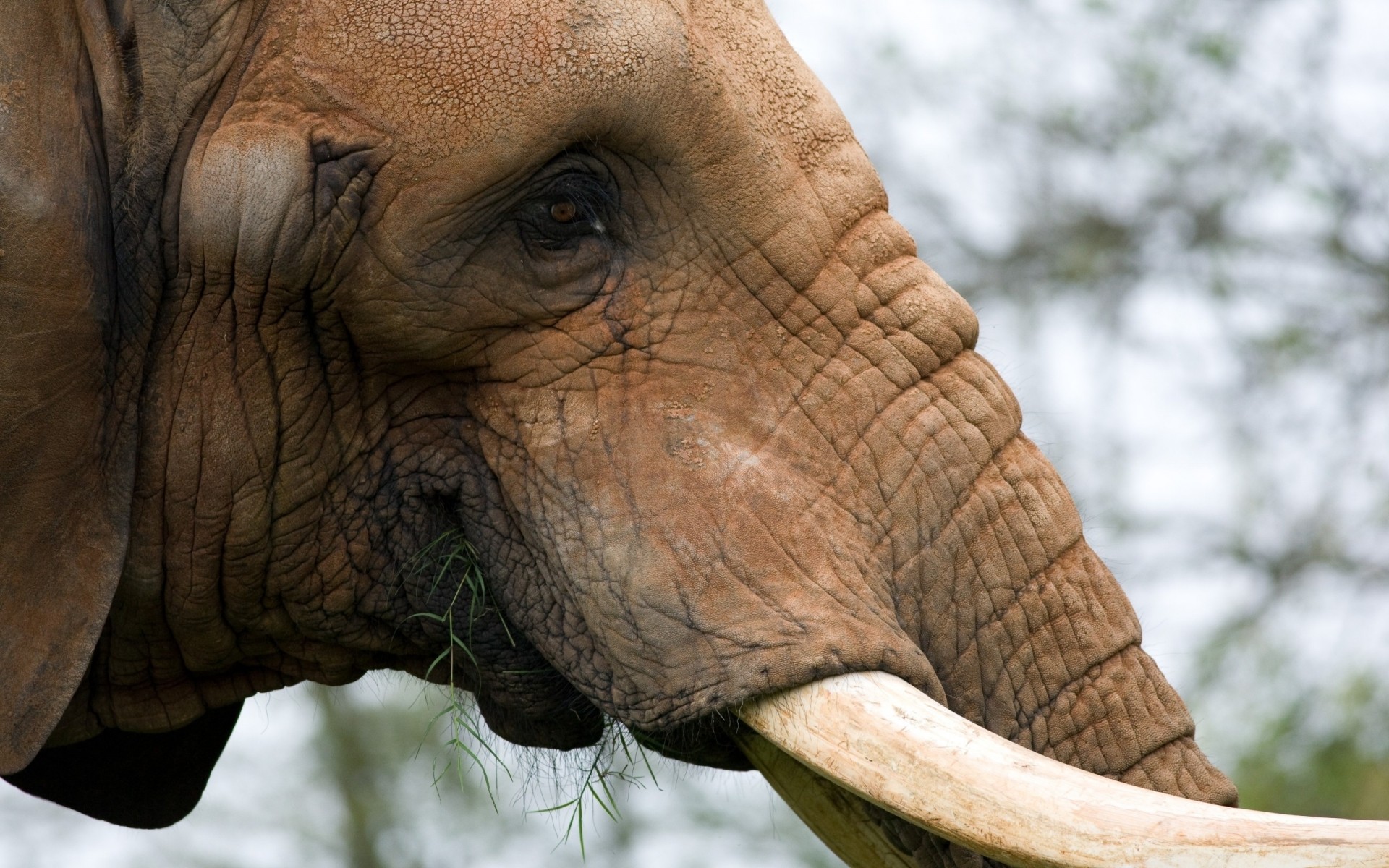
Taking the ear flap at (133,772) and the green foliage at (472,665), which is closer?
the green foliage at (472,665)

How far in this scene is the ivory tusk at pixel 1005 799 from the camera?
235 cm

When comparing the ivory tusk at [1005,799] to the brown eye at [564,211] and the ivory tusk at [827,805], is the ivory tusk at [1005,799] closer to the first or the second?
the ivory tusk at [827,805]

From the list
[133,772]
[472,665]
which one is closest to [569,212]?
[472,665]

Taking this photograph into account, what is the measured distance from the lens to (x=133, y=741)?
359 centimetres

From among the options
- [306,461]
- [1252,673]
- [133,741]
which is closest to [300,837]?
[1252,673]

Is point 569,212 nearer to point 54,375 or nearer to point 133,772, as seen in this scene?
point 54,375

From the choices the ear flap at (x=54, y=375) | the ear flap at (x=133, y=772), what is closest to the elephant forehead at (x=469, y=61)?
the ear flap at (x=54, y=375)

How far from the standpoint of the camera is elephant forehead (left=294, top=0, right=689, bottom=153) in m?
2.76

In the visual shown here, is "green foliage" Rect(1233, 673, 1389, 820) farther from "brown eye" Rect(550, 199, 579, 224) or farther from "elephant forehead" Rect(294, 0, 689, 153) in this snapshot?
"elephant forehead" Rect(294, 0, 689, 153)

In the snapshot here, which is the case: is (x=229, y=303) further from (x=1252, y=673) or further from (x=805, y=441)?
(x=1252, y=673)

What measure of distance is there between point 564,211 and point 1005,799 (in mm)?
1052

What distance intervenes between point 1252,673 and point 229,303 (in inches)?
328

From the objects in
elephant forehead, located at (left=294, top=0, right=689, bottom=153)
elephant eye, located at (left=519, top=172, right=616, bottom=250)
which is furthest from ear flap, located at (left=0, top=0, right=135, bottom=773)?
elephant eye, located at (left=519, top=172, right=616, bottom=250)

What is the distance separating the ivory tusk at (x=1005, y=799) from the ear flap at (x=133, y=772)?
134cm
